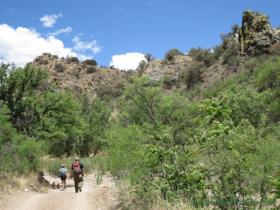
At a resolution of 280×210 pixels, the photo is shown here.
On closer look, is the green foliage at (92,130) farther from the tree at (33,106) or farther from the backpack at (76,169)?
the backpack at (76,169)

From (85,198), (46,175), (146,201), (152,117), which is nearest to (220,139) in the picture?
(146,201)

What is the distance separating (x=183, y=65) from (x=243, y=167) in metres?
59.9

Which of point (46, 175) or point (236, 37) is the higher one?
point (236, 37)

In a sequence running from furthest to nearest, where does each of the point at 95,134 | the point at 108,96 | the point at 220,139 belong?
the point at 108,96, the point at 95,134, the point at 220,139

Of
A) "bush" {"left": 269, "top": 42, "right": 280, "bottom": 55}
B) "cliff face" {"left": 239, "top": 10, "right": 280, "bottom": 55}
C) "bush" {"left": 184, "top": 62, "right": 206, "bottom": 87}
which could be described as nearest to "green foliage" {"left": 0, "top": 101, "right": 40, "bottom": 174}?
"bush" {"left": 269, "top": 42, "right": 280, "bottom": 55}

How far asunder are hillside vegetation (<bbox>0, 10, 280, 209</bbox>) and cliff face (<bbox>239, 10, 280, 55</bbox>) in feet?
0.69

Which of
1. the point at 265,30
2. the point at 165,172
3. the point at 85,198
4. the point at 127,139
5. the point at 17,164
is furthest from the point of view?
the point at 265,30

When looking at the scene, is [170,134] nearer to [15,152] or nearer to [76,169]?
[76,169]

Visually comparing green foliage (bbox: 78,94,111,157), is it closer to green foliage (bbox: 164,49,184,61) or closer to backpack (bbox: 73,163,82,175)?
backpack (bbox: 73,163,82,175)

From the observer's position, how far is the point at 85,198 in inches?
339

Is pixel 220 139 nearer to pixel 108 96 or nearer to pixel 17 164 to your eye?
pixel 17 164

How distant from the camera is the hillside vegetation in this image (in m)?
3.80

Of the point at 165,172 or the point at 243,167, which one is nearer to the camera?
the point at 243,167

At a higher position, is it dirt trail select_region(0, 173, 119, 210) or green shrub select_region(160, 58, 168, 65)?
green shrub select_region(160, 58, 168, 65)
